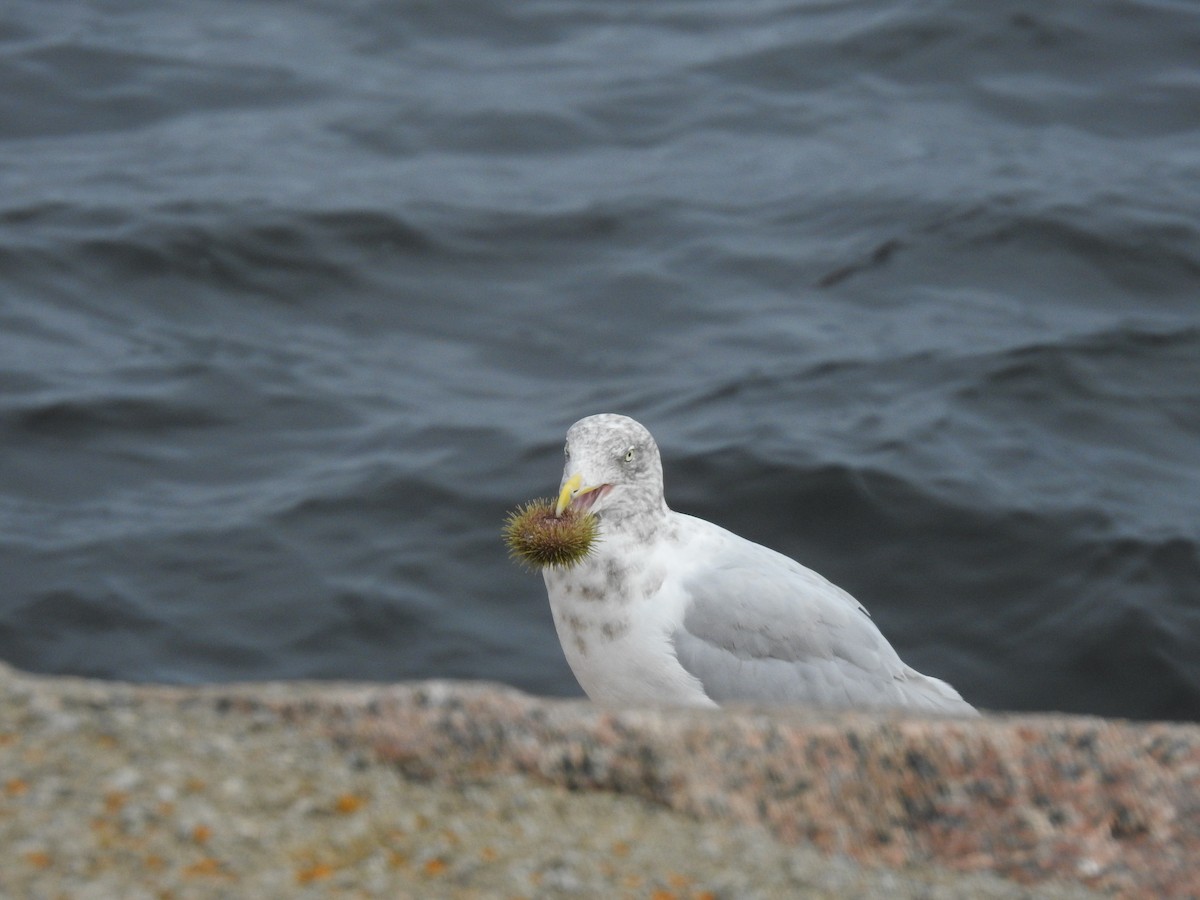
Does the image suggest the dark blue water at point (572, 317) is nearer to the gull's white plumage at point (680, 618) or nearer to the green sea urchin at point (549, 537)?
the gull's white plumage at point (680, 618)

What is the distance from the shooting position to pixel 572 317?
39.6ft

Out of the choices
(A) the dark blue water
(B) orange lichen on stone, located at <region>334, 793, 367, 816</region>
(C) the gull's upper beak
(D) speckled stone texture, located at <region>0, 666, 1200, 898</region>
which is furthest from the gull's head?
(A) the dark blue water

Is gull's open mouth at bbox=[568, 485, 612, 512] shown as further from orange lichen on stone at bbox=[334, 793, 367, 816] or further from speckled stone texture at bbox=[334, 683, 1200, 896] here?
orange lichen on stone at bbox=[334, 793, 367, 816]

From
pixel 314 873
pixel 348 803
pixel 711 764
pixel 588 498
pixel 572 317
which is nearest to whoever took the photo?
pixel 314 873

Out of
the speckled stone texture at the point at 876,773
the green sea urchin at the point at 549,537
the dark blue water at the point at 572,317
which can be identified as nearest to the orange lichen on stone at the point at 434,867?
the speckled stone texture at the point at 876,773

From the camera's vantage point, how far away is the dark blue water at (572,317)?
9234mm

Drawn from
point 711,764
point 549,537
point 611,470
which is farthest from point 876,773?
point 611,470

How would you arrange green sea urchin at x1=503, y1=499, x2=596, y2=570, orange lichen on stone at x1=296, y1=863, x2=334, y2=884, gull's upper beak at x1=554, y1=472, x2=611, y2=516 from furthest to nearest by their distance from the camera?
gull's upper beak at x1=554, y1=472, x2=611, y2=516
green sea urchin at x1=503, y1=499, x2=596, y2=570
orange lichen on stone at x1=296, y1=863, x2=334, y2=884

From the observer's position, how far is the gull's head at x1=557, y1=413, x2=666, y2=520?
221 inches

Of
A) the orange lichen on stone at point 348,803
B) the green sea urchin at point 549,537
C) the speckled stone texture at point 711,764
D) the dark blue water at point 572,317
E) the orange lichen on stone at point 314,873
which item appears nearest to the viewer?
the orange lichen on stone at point 314,873

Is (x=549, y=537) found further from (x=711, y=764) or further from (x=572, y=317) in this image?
(x=572, y=317)

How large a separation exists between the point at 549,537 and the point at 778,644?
36.0 inches

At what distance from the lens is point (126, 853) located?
312cm

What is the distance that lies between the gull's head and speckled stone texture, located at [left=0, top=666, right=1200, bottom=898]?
6.32 feet
